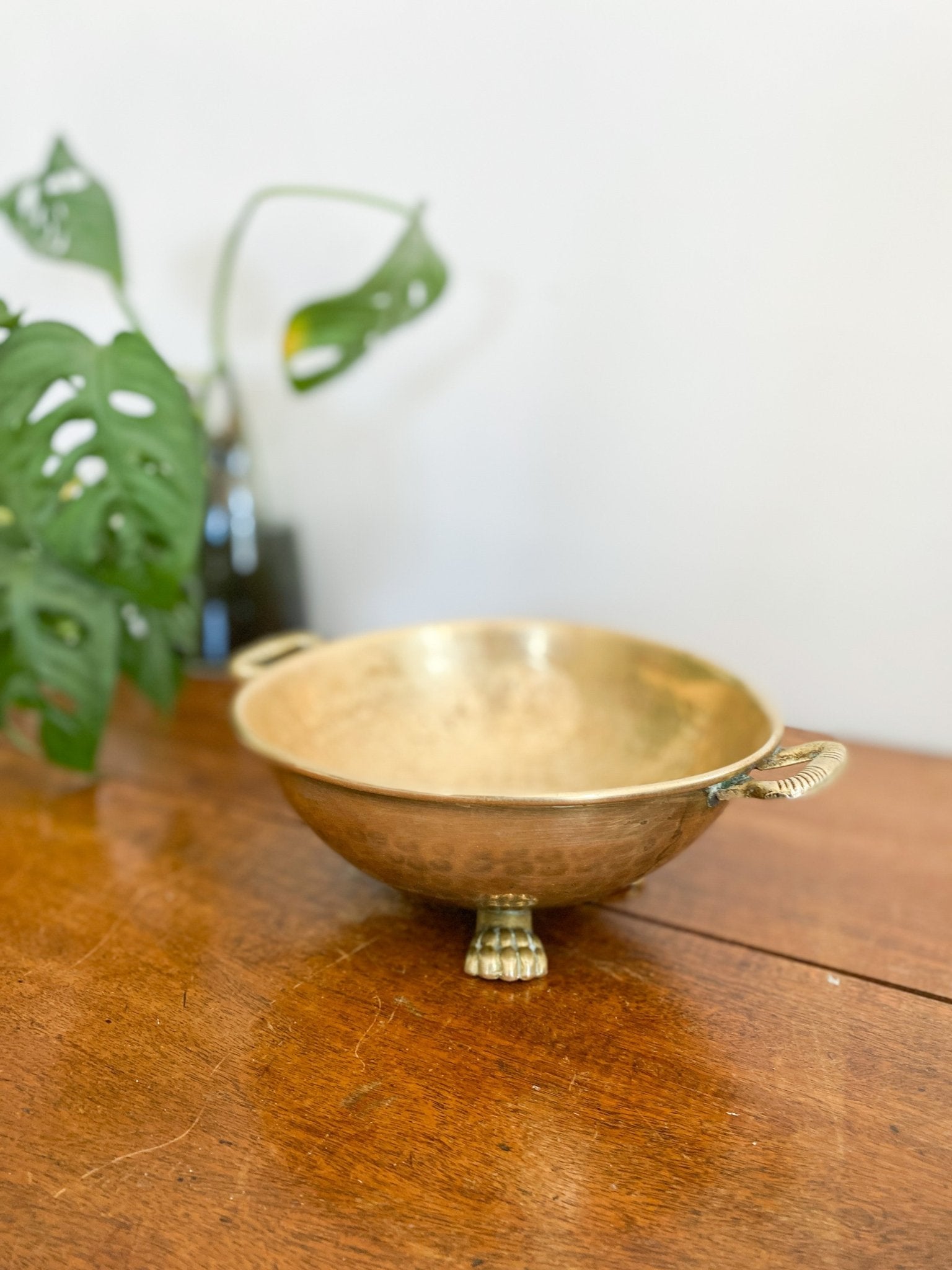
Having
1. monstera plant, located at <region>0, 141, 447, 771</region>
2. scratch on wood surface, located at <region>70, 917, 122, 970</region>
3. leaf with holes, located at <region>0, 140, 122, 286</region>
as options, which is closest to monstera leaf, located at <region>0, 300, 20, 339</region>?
monstera plant, located at <region>0, 141, 447, 771</region>

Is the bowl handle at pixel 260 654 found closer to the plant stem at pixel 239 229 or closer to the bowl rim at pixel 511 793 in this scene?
the bowl rim at pixel 511 793

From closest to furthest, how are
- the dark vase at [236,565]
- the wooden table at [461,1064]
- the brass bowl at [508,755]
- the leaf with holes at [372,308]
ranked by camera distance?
the wooden table at [461,1064], the brass bowl at [508,755], the leaf with holes at [372,308], the dark vase at [236,565]

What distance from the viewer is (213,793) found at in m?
0.82

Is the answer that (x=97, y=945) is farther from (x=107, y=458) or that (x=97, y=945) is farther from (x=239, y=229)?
(x=239, y=229)

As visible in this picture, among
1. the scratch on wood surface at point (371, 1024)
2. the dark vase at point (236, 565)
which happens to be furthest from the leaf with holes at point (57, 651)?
the scratch on wood surface at point (371, 1024)

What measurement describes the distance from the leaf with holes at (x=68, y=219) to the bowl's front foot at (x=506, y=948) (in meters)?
0.59

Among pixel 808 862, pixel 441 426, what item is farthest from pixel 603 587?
pixel 808 862

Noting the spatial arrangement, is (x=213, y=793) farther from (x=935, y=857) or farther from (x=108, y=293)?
(x=108, y=293)

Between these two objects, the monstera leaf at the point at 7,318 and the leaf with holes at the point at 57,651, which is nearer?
the monstera leaf at the point at 7,318

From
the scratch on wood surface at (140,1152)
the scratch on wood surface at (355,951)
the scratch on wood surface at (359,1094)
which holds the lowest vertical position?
the scratch on wood surface at (355,951)

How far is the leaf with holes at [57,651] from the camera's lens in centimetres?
79

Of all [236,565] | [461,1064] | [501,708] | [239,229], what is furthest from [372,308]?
[461,1064]

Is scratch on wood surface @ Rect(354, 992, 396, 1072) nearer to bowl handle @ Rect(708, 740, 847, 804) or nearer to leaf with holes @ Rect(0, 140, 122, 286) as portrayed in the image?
bowl handle @ Rect(708, 740, 847, 804)

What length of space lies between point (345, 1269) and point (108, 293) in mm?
1079
